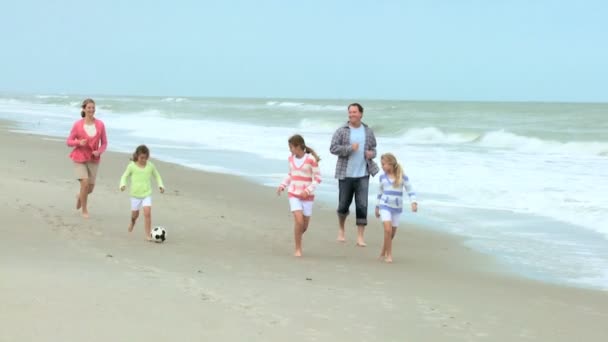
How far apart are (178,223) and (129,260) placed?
8.27 feet

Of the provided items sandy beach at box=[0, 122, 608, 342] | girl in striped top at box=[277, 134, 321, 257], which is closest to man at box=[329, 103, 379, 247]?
sandy beach at box=[0, 122, 608, 342]

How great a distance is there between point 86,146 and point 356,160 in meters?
3.14

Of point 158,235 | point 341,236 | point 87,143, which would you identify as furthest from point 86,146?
point 341,236

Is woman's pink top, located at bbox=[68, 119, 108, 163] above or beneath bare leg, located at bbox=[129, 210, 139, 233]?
above

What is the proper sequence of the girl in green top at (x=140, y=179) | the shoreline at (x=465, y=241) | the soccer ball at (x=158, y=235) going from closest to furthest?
the shoreline at (x=465, y=241) < the soccer ball at (x=158, y=235) < the girl in green top at (x=140, y=179)

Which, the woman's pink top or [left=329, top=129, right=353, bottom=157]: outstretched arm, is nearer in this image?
[left=329, top=129, right=353, bottom=157]: outstretched arm

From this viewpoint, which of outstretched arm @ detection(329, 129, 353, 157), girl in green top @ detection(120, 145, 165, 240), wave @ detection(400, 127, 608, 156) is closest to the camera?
girl in green top @ detection(120, 145, 165, 240)

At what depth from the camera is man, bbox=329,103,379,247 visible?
8.55 m

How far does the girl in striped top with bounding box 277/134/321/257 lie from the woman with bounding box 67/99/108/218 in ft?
8.13

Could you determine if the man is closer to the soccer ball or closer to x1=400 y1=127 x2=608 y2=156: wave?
the soccer ball

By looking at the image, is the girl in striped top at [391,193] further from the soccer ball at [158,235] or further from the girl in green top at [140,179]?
the girl in green top at [140,179]

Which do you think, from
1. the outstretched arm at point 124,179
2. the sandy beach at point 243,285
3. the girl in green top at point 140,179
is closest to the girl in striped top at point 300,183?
the sandy beach at point 243,285

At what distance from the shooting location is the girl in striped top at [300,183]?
7.72 meters

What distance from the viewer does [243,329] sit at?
467cm
